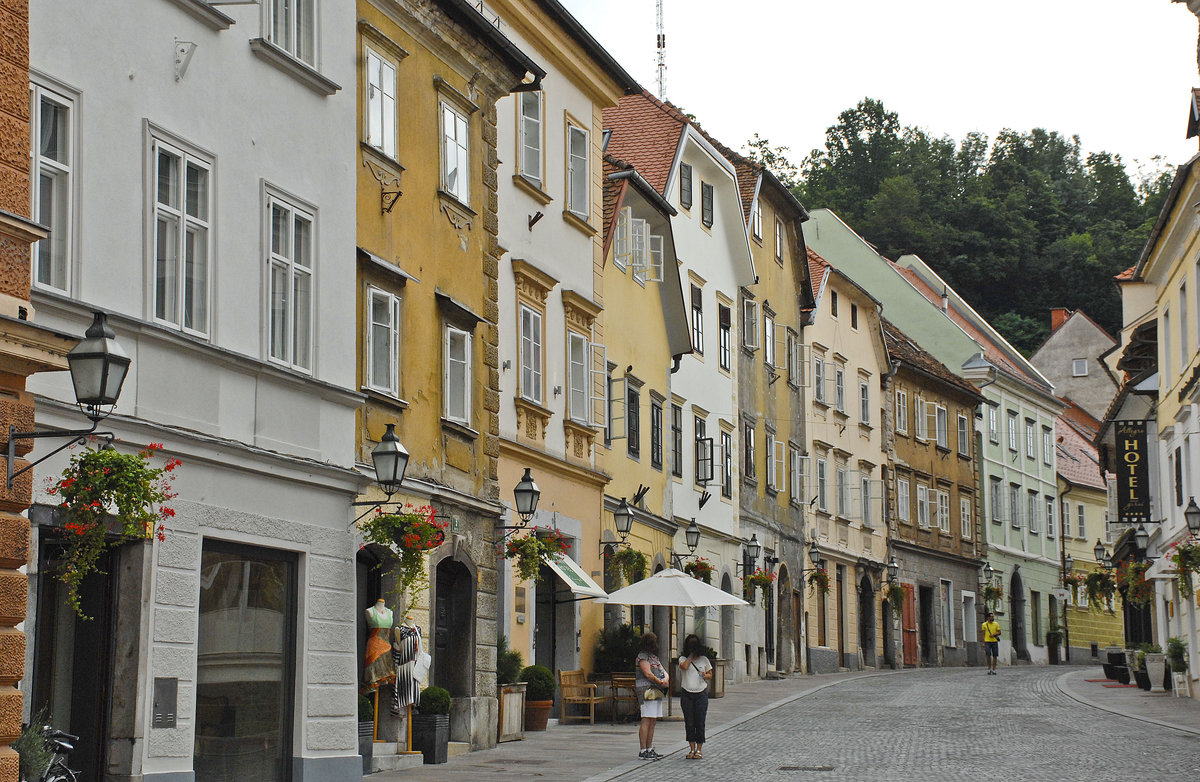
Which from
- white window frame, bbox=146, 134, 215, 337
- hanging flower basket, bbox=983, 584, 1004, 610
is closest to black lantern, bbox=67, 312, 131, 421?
white window frame, bbox=146, 134, 215, 337

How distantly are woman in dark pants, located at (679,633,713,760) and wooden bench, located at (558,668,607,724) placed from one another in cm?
569

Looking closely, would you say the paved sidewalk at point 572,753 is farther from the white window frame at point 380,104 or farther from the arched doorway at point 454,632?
the white window frame at point 380,104

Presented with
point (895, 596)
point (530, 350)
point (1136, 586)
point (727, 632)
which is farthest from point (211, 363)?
point (895, 596)

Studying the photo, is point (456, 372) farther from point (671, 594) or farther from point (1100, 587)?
point (1100, 587)

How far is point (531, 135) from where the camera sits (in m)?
25.4

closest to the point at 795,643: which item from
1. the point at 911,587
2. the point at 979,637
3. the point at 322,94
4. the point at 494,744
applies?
the point at 911,587

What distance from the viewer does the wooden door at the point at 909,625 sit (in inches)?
2119

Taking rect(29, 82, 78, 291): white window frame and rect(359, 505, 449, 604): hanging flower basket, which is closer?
rect(29, 82, 78, 291): white window frame

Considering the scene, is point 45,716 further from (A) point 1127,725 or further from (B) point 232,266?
(A) point 1127,725

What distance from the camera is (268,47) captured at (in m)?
15.8

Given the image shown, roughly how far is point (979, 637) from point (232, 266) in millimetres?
49257

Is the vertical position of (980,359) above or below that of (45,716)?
above

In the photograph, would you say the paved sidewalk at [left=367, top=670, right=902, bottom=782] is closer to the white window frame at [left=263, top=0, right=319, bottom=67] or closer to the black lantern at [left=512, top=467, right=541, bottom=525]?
the black lantern at [left=512, top=467, right=541, bottom=525]

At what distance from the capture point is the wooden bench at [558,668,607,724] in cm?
2588
